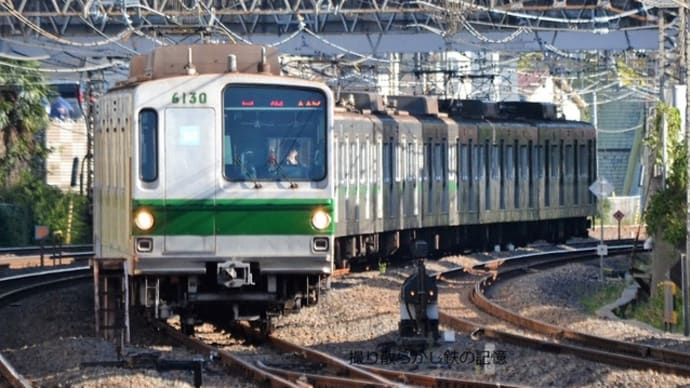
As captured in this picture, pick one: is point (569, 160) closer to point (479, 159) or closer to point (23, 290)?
point (479, 159)

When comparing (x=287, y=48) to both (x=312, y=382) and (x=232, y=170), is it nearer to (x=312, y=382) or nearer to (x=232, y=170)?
(x=232, y=170)

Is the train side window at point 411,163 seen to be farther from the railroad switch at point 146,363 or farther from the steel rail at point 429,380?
the steel rail at point 429,380

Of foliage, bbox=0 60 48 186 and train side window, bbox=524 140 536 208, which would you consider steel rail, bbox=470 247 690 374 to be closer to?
train side window, bbox=524 140 536 208

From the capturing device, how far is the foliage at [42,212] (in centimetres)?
4066

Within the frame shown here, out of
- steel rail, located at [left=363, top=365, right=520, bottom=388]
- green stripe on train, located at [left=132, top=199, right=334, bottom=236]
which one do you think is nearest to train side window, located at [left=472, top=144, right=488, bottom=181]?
green stripe on train, located at [left=132, top=199, right=334, bottom=236]

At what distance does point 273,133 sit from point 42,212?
27.3 metres

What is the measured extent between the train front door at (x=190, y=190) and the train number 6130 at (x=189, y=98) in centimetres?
28

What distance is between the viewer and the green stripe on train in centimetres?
1516

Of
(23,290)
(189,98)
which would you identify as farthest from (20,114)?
(189,98)

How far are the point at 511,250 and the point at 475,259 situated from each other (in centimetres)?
349

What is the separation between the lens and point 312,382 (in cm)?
1270

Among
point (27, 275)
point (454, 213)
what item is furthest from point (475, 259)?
point (27, 275)

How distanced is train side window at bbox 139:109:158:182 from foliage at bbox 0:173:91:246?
2518 cm

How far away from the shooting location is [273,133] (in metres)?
15.2
